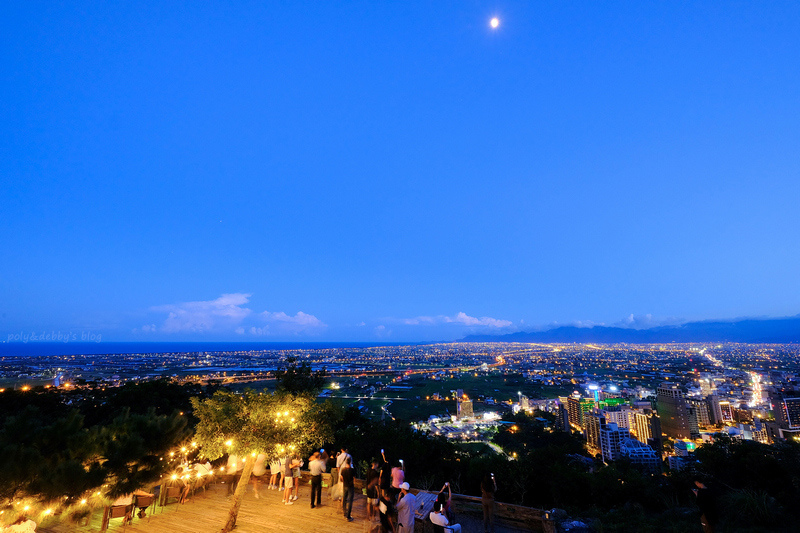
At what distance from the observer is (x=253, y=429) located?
7691 millimetres

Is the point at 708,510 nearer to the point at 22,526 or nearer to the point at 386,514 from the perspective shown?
the point at 386,514

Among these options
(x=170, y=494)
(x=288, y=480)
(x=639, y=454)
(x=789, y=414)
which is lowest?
(x=639, y=454)

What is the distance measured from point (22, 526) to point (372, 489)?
636 centimetres

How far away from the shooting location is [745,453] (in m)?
16.7

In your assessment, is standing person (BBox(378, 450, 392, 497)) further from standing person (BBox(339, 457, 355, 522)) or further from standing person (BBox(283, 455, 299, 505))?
standing person (BBox(283, 455, 299, 505))

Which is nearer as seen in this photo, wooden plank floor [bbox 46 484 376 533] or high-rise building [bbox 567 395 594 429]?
wooden plank floor [bbox 46 484 376 533]

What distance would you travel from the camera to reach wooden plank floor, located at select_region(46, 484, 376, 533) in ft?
25.1

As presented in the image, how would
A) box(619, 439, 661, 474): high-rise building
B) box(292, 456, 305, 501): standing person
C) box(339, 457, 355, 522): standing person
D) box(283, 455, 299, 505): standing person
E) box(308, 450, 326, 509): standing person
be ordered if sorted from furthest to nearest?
1. box(619, 439, 661, 474): high-rise building
2. box(292, 456, 305, 501): standing person
3. box(283, 455, 299, 505): standing person
4. box(308, 450, 326, 509): standing person
5. box(339, 457, 355, 522): standing person

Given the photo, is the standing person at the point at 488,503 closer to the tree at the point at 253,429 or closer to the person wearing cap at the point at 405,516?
the person wearing cap at the point at 405,516

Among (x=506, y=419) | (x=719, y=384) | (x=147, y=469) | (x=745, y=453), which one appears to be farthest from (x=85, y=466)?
(x=719, y=384)

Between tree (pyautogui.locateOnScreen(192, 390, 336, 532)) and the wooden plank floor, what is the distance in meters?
0.58

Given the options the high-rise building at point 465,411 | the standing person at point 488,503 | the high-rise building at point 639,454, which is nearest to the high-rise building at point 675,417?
the high-rise building at point 639,454

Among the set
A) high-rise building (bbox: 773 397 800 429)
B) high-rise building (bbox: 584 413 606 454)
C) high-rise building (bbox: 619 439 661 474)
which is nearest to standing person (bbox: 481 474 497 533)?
high-rise building (bbox: 619 439 661 474)

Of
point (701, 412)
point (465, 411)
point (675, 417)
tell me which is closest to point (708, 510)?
point (465, 411)
